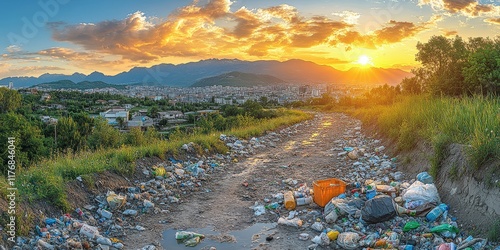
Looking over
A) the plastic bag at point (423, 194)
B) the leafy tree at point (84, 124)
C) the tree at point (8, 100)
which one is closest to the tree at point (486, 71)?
the plastic bag at point (423, 194)

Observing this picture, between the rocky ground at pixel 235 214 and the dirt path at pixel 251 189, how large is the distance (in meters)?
0.02

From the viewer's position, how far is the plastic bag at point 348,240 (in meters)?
4.17

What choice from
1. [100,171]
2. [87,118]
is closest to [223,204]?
[100,171]

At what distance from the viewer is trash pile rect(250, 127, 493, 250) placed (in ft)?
13.4

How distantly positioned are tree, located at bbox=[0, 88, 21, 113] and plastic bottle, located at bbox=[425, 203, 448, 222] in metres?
52.2

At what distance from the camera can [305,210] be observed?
5.49 meters

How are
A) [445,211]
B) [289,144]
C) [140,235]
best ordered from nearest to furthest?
1. [445,211]
2. [140,235]
3. [289,144]

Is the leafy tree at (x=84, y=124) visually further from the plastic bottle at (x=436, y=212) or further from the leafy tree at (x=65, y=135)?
the plastic bottle at (x=436, y=212)

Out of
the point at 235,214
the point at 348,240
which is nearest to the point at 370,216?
the point at 348,240

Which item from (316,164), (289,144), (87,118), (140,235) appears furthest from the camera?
(87,118)

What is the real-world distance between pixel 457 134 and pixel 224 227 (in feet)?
14.0

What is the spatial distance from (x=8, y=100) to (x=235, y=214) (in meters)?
52.5

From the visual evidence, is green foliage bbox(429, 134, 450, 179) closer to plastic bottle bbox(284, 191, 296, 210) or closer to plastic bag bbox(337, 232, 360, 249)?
plastic bag bbox(337, 232, 360, 249)

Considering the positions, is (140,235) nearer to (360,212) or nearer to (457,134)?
(360,212)
